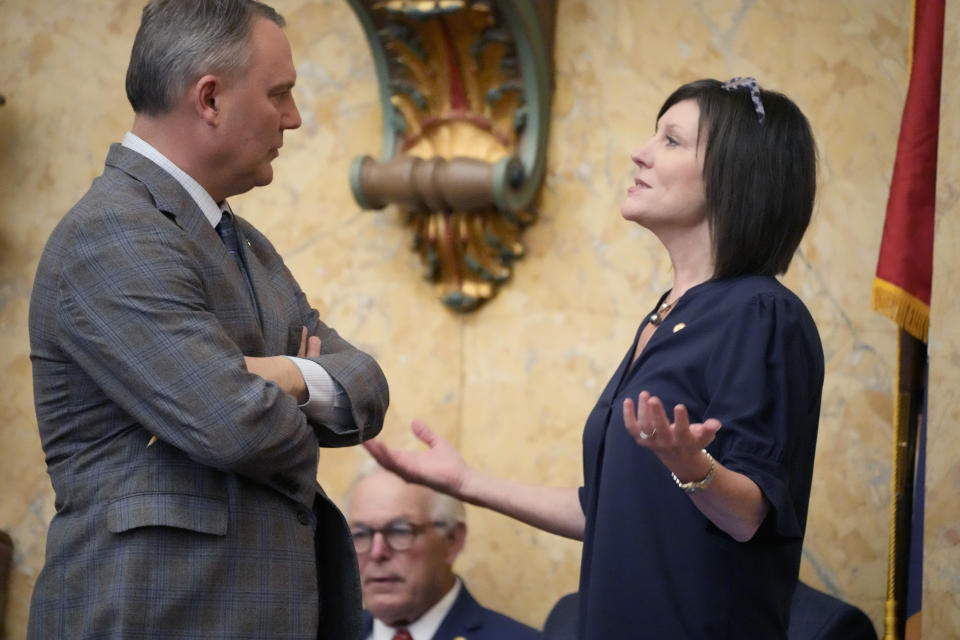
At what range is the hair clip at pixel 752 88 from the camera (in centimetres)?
234

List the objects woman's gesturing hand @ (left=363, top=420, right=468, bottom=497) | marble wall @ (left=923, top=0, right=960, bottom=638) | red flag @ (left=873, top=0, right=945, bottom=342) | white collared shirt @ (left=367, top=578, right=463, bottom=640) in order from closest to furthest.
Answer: marble wall @ (left=923, top=0, right=960, bottom=638)
woman's gesturing hand @ (left=363, top=420, right=468, bottom=497)
red flag @ (left=873, top=0, right=945, bottom=342)
white collared shirt @ (left=367, top=578, right=463, bottom=640)

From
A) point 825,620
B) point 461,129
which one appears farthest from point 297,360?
point 461,129

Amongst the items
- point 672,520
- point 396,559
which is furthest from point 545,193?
point 672,520

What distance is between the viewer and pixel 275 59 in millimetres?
2174

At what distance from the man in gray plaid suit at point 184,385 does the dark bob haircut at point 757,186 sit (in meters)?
0.64

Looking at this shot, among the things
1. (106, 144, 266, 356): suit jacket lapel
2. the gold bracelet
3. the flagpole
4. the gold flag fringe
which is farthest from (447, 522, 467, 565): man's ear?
the gold bracelet

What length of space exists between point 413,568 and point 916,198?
1479 millimetres

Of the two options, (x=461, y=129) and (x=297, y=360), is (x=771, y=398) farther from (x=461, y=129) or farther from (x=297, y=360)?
(x=461, y=129)

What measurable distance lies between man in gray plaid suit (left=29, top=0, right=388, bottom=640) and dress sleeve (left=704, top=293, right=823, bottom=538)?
559 mm

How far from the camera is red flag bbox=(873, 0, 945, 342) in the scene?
9.70 ft

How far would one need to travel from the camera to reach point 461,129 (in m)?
3.62

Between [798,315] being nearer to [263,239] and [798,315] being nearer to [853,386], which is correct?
[263,239]

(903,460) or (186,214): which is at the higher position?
(186,214)

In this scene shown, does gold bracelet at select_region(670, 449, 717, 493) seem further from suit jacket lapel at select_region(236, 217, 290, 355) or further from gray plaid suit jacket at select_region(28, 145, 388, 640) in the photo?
suit jacket lapel at select_region(236, 217, 290, 355)
